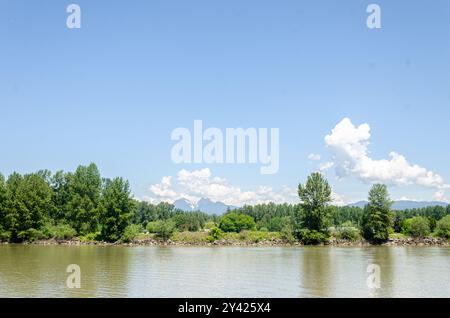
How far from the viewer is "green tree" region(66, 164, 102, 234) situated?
311 ft

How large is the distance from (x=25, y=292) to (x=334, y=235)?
7209cm

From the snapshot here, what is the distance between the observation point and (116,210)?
8944 cm

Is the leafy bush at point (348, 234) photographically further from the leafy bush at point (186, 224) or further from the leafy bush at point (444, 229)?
the leafy bush at point (186, 224)

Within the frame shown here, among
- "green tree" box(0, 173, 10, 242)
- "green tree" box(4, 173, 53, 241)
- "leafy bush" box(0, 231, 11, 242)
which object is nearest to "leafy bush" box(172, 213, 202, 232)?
"green tree" box(4, 173, 53, 241)

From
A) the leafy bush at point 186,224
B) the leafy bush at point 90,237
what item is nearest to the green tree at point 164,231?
the leafy bush at point 90,237

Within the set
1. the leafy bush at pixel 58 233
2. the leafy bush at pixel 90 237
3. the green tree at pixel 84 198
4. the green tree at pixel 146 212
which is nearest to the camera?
the leafy bush at pixel 90 237

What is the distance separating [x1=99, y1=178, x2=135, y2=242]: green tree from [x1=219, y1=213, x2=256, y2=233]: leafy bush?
45406mm

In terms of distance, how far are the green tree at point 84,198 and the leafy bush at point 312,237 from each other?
42.3 meters

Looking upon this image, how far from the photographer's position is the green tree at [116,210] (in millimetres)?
89500

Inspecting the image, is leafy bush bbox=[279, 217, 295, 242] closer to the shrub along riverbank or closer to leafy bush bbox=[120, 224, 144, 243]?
the shrub along riverbank

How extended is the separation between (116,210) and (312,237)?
3818 cm
